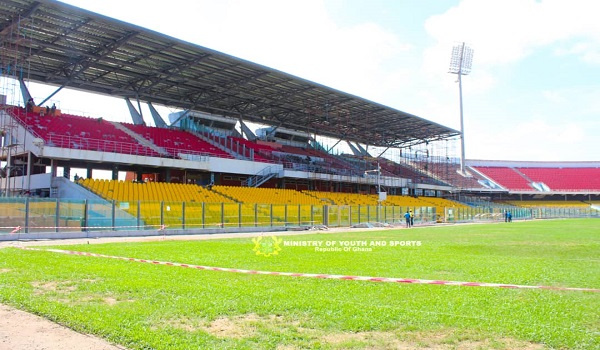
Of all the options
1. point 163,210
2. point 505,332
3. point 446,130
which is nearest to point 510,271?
point 505,332

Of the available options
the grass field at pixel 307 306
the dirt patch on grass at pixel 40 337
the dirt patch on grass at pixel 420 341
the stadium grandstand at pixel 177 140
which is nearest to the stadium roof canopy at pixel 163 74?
the stadium grandstand at pixel 177 140

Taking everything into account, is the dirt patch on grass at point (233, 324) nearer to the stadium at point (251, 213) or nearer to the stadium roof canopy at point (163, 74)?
the stadium at point (251, 213)

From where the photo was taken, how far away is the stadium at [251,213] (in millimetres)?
6422

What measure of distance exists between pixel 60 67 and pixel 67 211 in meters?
22.5

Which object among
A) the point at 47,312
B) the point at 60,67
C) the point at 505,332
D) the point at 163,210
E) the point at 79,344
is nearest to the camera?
the point at 79,344

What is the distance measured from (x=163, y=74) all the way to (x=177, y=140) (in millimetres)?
7552

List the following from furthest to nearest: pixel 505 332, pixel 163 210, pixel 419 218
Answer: pixel 419 218
pixel 163 210
pixel 505 332

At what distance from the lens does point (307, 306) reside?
7.16 m

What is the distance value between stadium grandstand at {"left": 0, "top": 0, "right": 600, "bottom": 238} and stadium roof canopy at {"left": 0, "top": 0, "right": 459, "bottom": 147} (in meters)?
0.16

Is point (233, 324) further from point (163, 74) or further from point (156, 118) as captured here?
point (156, 118)

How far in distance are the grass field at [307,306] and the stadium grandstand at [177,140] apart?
17.5 meters

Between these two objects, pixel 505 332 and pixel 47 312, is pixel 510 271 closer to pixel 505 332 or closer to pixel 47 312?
pixel 505 332

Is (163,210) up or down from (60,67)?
down

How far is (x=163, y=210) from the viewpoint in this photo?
29031 mm
